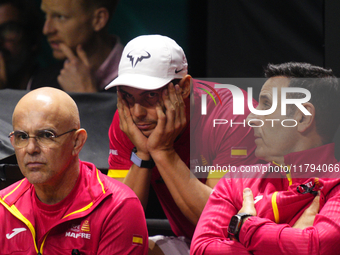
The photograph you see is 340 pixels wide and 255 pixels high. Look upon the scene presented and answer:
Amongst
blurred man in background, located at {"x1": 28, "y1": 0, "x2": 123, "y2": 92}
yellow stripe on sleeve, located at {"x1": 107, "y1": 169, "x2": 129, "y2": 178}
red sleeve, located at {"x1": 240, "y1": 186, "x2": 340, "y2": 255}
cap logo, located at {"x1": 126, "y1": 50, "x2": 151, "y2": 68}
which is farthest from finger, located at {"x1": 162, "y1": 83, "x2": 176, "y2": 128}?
blurred man in background, located at {"x1": 28, "y1": 0, "x2": 123, "y2": 92}

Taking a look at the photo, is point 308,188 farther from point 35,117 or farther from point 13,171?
point 13,171

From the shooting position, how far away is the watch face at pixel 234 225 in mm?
1725

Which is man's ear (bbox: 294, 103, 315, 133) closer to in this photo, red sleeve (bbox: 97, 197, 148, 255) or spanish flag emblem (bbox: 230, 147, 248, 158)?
spanish flag emblem (bbox: 230, 147, 248, 158)

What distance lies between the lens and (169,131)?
232 centimetres

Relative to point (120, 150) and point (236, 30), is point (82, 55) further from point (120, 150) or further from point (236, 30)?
point (120, 150)

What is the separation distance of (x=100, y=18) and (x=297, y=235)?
11.0 feet

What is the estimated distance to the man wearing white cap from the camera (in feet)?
7.46

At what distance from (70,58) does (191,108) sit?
2279 mm

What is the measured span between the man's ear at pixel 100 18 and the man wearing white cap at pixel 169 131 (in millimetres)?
2032

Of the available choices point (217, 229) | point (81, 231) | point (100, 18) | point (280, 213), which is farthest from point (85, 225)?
point (100, 18)

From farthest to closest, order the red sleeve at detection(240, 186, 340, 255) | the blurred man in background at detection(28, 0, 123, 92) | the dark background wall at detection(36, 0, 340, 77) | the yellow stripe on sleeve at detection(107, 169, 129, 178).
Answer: the blurred man in background at detection(28, 0, 123, 92), the dark background wall at detection(36, 0, 340, 77), the yellow stripe on sleeve at detection(107, 169, 129, 178), the red sleeve at detection(240, 186, 340, 255)

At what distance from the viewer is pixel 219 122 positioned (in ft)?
7.83

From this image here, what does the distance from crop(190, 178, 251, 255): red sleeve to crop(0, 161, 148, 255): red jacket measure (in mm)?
258

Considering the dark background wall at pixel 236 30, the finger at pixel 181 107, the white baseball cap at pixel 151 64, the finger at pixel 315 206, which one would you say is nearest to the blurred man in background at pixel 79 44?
the dark background wall at pixel 236 30
